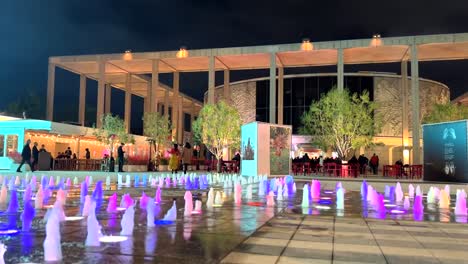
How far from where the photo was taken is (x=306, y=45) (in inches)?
1462

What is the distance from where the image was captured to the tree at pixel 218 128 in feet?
112

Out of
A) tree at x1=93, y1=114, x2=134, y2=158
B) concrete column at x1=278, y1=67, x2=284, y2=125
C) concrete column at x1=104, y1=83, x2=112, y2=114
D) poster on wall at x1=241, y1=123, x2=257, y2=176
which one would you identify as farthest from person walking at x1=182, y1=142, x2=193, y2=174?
concrete column at x1=104, y1=83, x2=112, y2=114

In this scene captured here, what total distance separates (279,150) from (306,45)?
15.7 meters

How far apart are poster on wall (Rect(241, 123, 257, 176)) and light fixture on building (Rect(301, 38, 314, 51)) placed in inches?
595

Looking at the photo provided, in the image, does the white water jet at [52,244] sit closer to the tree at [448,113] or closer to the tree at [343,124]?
the tree at [343,124]

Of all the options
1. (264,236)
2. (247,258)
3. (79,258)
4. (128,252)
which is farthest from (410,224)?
(79,258)

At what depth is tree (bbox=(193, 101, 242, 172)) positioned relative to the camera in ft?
112

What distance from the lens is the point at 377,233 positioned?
6.59 metres

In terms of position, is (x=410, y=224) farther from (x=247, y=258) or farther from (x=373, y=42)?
(x=373, y=42)

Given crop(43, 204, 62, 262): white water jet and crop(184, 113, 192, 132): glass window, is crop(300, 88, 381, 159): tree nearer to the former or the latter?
crop(43, 204, 62, 262): white water jet

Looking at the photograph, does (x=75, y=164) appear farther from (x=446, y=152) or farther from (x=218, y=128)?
(x=446, y=152)

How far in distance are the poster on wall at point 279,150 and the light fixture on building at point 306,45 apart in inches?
556

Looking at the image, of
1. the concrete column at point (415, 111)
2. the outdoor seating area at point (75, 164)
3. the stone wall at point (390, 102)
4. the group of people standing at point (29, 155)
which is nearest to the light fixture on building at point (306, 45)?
the concrete column at point (415, 111)

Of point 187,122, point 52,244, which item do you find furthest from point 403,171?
point 187,122
